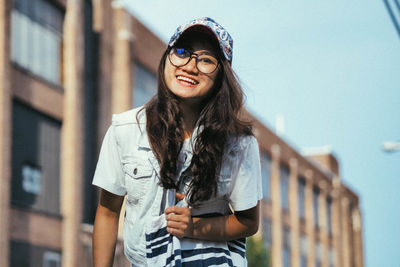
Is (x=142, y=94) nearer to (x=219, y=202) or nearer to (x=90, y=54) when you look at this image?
(x=90, y=54)

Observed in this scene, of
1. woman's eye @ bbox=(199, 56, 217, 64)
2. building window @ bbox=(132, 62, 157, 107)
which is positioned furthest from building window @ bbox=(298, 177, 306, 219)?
woman's eye @ bbox=(199, 56, 217, 64)

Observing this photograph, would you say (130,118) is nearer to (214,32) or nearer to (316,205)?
(214,32)

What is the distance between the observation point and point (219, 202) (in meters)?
3.48

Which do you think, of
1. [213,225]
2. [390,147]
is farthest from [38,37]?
[213,225]

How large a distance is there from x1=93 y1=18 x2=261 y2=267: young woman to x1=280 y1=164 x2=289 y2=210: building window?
51.9 metres

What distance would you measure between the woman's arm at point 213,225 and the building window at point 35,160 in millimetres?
21706

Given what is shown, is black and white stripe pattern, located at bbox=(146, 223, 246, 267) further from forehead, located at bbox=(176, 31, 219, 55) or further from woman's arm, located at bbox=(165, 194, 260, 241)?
forehead, located at bbox=(176, 31, 219, 55)

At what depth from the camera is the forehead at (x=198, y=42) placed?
11.4 ft

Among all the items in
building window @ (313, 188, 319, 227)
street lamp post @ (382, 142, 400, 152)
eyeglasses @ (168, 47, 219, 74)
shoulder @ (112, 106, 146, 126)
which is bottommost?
shoulder @ (112, 106, 146, 126)

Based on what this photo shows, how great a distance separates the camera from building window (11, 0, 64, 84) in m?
25.9

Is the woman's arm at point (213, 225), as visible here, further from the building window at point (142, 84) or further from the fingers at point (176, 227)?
the building window at point (142, 84)

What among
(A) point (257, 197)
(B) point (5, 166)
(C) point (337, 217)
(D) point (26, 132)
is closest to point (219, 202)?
(A) point (257, 197)

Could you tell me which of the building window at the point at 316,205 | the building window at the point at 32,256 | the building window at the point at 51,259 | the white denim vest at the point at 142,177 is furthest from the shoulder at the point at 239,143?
the building window at the point at 316,205

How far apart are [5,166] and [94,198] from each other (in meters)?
6.71
